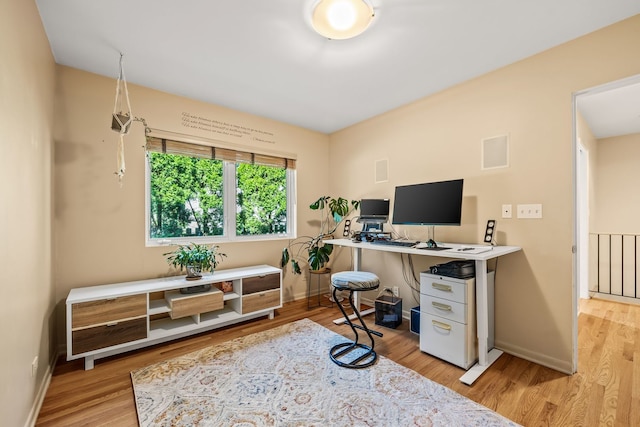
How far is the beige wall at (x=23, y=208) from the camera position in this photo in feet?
4.07

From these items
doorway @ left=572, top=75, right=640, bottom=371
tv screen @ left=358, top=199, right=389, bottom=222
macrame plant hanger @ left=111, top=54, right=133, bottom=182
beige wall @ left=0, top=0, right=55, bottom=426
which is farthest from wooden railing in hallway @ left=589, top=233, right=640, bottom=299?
beige wall @ left=0, top=0, right=55, bottom=426

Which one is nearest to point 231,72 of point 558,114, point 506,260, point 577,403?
point 558,114

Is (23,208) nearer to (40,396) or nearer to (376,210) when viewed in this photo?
(40,396)

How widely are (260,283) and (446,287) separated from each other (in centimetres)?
185

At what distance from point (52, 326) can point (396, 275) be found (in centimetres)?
325

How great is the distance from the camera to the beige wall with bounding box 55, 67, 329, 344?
2.33 metres

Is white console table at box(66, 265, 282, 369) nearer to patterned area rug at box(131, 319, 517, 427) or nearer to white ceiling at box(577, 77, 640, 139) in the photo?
patterned area rug at box(131, 319, 517, 427)

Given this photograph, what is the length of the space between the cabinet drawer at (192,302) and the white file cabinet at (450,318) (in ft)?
6.33

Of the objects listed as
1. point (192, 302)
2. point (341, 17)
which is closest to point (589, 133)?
point (341, 17)

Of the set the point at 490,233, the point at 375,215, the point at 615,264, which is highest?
the point at 375,215

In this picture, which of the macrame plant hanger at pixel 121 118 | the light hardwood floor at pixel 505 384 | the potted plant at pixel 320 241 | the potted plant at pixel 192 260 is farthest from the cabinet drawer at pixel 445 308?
the macrame plant hanger at pixel 121 118

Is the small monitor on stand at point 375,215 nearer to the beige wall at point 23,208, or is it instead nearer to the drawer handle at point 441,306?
the drawer handle at point 441,306

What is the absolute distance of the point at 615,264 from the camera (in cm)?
376

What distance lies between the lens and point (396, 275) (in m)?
3.26
